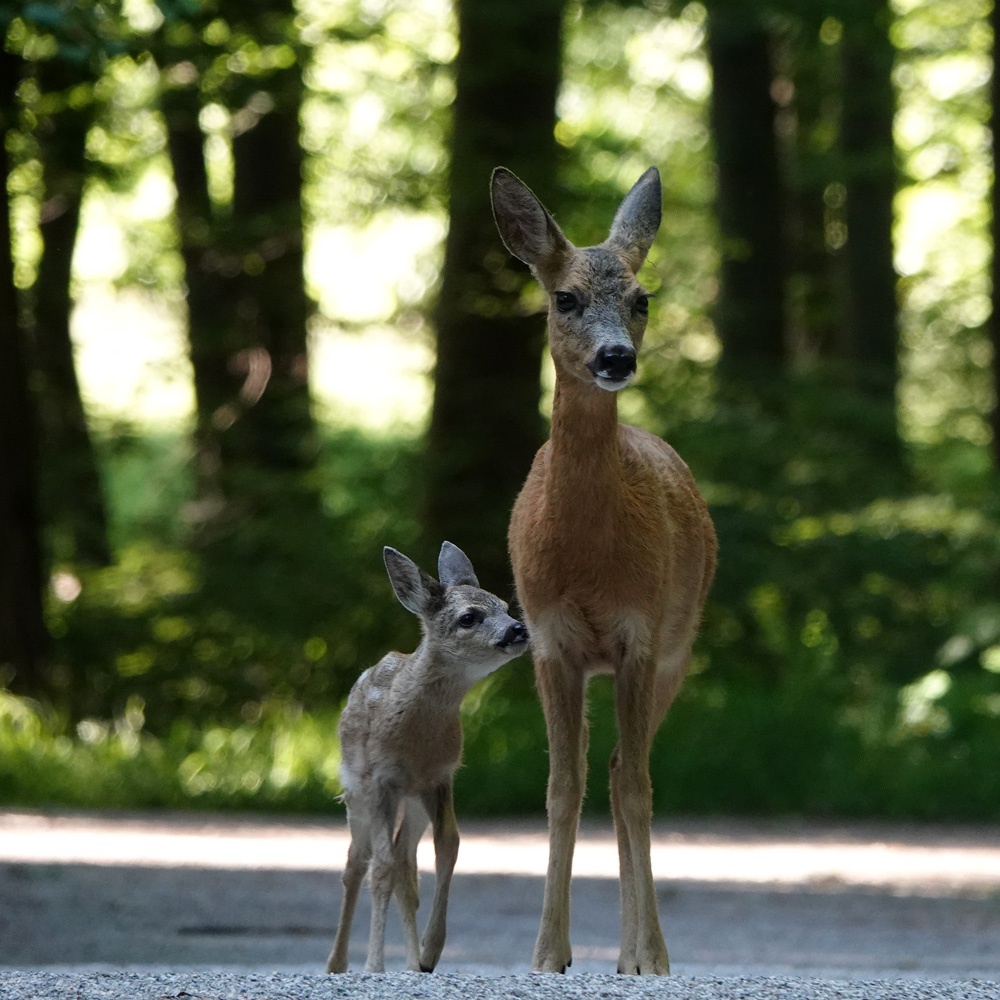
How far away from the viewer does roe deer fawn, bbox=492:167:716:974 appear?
513 cm

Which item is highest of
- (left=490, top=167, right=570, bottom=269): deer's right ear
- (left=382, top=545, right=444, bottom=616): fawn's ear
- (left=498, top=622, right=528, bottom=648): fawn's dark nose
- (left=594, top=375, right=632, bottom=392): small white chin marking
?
(left=490, top=167, right=570, bottom=269): deer's right ear

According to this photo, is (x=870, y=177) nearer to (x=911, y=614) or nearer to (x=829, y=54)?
(x=829, y=54)

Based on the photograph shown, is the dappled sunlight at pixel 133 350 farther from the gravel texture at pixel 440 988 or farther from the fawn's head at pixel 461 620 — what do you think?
the gravel texture at pixel 440 988

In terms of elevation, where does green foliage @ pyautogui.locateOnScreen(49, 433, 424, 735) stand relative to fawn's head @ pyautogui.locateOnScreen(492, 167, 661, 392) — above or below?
below

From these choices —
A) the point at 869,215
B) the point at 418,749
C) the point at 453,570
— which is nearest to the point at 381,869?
the point at 418,749

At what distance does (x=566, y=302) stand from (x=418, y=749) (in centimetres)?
146

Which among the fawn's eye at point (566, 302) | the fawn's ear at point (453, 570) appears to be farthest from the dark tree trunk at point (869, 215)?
the fawn's eye at point (566, 302)

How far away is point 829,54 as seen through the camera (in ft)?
73.6

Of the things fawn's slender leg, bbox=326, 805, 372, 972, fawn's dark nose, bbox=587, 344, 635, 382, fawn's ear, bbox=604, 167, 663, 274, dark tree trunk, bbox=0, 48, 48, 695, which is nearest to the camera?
fawn's dark nose, bbox=587, 344, 635, 382

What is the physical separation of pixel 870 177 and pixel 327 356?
951 cm

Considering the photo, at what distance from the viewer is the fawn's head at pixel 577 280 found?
498 cm

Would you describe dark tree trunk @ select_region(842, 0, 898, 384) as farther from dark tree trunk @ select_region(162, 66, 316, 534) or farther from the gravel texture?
the gravel texture

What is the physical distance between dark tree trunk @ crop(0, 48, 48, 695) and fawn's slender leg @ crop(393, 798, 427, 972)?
883 cm

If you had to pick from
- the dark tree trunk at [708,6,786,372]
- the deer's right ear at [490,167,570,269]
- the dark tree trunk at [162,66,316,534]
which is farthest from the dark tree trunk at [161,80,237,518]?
the deer's right ear at [490,167,570,269]
